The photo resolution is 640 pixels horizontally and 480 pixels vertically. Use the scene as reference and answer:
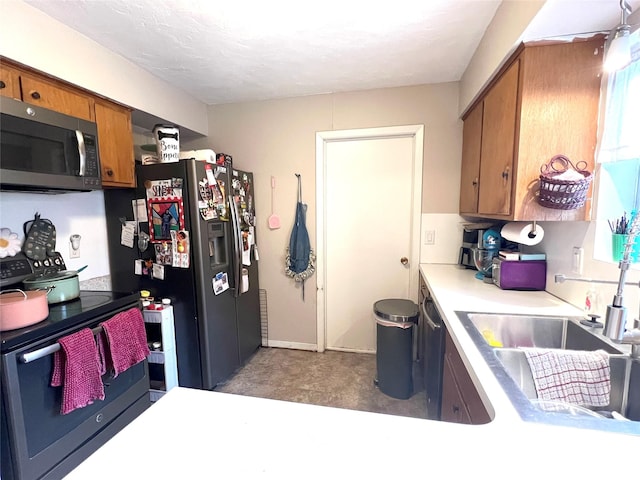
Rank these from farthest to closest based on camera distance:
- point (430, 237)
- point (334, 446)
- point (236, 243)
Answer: point (430, 237)
point (236, 243)
point (334, 446)

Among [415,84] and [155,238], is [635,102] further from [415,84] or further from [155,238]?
[155,238]

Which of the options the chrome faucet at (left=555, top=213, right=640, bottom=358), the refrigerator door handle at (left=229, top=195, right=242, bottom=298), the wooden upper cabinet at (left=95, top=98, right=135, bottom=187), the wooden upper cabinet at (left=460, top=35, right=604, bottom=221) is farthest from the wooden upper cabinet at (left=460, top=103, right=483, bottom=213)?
the wooden upper cabinet at (left=95, top=98, right=135, bottom=187)

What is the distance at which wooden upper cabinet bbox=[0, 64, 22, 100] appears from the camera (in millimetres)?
1287

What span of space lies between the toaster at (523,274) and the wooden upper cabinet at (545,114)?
1.36 ft

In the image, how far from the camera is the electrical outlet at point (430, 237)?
96.2 inches

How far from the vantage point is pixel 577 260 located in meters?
1.33

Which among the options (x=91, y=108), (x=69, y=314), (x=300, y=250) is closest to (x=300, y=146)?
(x=300, y=250)

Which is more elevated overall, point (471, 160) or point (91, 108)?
point (91, 108)

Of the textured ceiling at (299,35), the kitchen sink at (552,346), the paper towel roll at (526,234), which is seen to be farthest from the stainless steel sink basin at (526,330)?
the textured ceiling at (299,35)

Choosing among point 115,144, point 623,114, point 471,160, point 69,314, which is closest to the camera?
point 623,114

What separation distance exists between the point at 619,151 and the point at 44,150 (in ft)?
7.83

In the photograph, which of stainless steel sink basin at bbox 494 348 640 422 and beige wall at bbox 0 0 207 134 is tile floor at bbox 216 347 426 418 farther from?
beige wall at bbox 0 0 207 134

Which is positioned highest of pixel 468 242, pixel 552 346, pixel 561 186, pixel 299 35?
pixel 299 35

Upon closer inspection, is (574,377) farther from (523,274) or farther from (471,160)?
(471,160)
